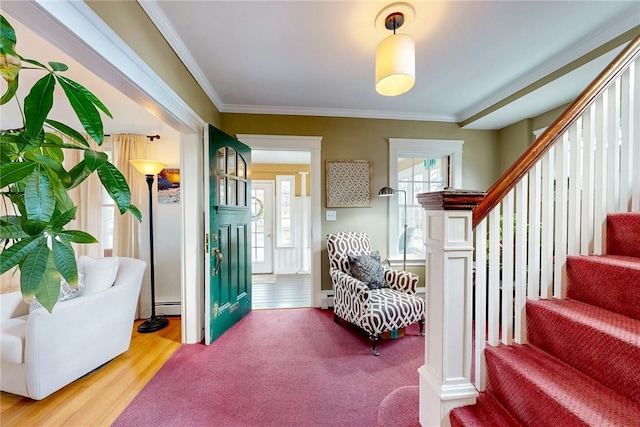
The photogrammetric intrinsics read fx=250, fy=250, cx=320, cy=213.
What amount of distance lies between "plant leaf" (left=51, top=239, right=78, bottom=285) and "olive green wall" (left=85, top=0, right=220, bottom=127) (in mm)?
1142

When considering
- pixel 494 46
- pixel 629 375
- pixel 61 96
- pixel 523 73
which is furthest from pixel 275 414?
pixel 523 73

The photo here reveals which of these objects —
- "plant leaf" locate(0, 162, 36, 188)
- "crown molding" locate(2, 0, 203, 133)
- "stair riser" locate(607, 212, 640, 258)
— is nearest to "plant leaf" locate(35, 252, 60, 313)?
"plant leaf" locate(0, 162, 36, 188)

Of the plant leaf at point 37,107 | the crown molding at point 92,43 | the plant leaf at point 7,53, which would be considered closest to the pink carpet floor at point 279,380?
the plant leaf at point 37,107

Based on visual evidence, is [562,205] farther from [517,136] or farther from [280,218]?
[280,218]

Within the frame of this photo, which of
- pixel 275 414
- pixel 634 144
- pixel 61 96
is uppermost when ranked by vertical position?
pixel 61 96

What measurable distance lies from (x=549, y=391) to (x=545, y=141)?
986 millimetres

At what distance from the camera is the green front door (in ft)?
7.55

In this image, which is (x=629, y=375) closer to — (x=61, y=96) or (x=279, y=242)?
(x=61, y=96)

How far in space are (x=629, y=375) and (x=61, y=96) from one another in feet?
13.3

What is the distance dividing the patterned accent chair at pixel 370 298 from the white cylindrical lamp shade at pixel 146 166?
1.94 meters

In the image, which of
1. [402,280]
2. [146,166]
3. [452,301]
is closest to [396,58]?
[452,301]

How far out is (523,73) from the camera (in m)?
2.29

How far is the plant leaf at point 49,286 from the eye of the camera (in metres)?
0.56

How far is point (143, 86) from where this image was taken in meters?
1.49
